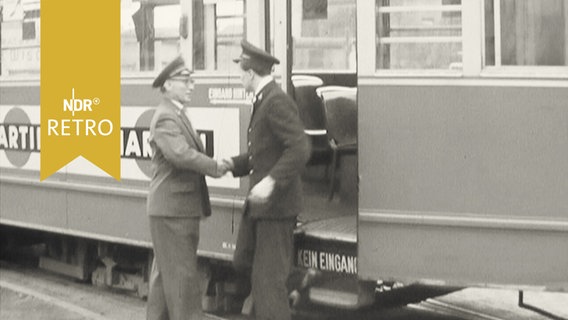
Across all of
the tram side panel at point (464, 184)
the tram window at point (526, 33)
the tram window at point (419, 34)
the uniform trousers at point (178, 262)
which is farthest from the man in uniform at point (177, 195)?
the tram window at point (526, 33)

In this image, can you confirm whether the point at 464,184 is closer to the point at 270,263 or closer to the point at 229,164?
the point at 270,263

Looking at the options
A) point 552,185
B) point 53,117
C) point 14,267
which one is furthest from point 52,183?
point 552,185

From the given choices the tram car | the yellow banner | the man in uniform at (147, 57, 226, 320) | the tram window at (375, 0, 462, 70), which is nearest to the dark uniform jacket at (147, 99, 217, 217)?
the man in uniform at (147, 57, 226, 320)

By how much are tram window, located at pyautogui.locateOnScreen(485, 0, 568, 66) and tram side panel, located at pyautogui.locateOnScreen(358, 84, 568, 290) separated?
192 millimetres

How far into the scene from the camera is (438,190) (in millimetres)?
7113

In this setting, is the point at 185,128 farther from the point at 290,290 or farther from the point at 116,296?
the point at 116,296

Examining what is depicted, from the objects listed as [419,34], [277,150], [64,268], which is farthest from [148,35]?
[64,268]

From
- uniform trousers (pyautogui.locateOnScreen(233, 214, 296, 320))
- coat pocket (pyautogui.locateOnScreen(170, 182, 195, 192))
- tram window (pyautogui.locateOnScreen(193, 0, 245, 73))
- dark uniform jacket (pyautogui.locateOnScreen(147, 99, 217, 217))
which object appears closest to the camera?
uniform trousers (pyautogui.locateOnScreen(233, 214, 296, 320))

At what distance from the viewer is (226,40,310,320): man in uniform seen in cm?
695

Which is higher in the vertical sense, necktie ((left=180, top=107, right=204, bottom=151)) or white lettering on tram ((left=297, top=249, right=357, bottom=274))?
necktie ((left=180, top=107, right=204, bottom=151))

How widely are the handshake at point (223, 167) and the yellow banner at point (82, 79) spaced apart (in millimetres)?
1735

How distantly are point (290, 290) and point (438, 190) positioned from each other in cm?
146

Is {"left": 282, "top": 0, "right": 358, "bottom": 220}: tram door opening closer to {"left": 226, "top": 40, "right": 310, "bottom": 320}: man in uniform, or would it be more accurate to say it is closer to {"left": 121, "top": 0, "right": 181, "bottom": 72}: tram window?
{"left": 121, "top": 0, "right": 181, "bottom": 72}: tram window

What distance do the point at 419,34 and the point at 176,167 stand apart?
167 centimetres
